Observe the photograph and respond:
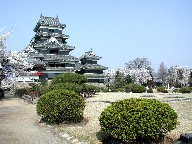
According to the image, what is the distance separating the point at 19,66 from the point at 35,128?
2240 cm

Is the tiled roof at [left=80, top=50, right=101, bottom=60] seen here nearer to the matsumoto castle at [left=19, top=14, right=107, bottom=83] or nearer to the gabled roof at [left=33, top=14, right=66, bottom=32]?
the matsumoto castle at [left=19, top=14, right=107, bottom=83]

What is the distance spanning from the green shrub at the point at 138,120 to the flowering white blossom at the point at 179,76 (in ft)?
255

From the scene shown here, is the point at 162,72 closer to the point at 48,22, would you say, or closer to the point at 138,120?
the point at 48,22

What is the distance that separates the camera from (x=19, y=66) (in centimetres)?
3338

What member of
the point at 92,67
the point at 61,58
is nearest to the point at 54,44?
the point at 61,58

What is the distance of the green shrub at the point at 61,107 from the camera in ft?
41.4

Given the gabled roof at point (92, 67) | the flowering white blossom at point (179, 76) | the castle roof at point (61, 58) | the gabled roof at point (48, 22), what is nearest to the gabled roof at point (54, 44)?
the castle roof at point (61, 58)

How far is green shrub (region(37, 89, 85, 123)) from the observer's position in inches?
496

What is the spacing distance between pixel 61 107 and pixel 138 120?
17.6ft

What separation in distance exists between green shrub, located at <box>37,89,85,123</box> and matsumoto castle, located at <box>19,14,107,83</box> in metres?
35.2

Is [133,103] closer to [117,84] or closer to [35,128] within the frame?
[35,128]

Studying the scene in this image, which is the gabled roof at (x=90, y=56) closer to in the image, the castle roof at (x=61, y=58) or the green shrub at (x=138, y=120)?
the castle roof at (x=61, y=58)

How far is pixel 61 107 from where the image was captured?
41.2 feet

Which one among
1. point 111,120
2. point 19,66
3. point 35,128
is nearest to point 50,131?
point 35,128
